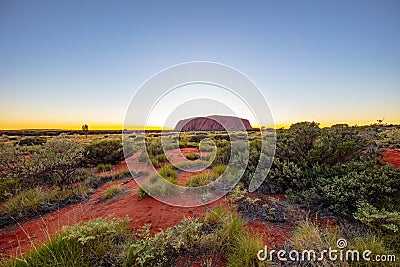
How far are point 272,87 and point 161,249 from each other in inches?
323

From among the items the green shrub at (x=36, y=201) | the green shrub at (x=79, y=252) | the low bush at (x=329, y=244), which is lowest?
the green shrub at (x=36, y=201)

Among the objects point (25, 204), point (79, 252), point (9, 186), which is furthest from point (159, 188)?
point (9, 186)

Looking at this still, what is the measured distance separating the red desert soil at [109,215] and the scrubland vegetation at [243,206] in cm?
26

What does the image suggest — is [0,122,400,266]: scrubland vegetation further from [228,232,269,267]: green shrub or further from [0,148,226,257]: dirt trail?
[0,148,226,257]: dirt trail

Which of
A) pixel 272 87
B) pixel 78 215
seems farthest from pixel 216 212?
pixel 272 87

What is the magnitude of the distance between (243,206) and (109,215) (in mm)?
2674

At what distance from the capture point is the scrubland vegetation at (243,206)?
103 inches

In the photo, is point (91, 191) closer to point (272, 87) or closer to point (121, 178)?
point (121, 178)

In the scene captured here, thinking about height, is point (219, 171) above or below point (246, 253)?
above

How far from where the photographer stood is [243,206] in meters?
4.12

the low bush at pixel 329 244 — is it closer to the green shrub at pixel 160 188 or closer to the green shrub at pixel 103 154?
the green shrub at pixel 160 188

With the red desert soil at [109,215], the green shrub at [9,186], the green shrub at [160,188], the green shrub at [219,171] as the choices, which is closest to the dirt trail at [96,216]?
the red desert soil at [109,215]

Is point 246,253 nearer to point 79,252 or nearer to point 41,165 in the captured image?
point 79,252

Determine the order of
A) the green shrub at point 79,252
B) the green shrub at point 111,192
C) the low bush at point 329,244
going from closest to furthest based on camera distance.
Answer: the low bush at point 329,244
the green shrub at point 79,252
the green shrub at point 111,192
